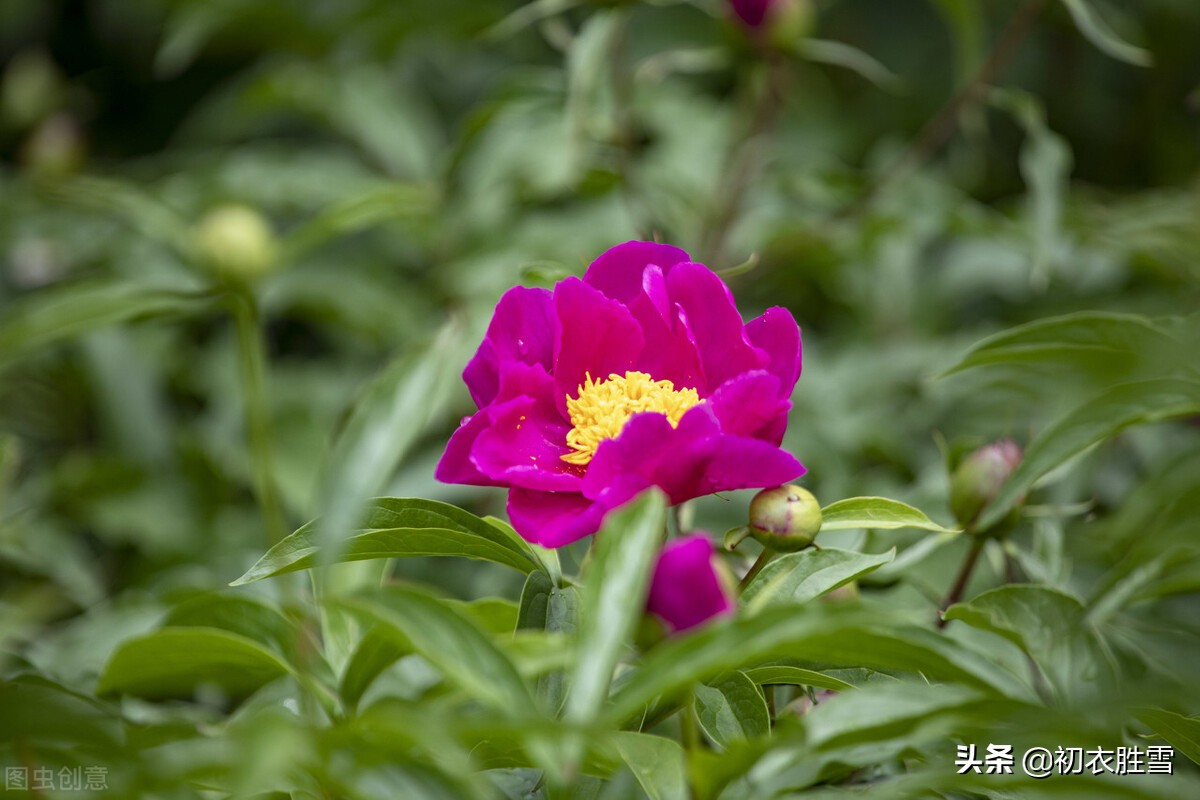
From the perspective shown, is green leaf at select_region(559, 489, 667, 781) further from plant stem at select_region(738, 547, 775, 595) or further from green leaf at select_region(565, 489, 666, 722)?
plant stem at select_region(738, 547, 775, 595)

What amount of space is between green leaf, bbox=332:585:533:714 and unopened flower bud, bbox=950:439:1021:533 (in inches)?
16.3

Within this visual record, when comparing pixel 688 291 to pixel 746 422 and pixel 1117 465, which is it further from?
pixel 1117 465

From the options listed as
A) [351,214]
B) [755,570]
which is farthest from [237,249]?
[755,570]

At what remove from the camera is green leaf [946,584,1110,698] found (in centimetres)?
68

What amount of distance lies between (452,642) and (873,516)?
0.89 feet

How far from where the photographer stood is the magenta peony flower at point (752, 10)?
1208 millimetres

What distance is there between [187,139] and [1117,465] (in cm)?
169

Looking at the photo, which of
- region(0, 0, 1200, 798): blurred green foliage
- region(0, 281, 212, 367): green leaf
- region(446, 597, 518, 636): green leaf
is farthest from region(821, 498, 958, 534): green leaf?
region(0, 281, 212, 367): green leaf

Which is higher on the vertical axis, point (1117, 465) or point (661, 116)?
point (661, 116)

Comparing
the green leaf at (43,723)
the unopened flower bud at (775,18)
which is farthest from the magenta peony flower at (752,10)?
the green leaf at (43,723)

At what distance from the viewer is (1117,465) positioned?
4.53 ft

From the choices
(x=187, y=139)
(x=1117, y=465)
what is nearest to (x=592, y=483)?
(x=1117, y=465)

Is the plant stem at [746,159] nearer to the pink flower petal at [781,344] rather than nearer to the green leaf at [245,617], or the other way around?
the pink flower petal at [781,344]

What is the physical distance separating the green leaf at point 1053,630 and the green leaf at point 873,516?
7cm
